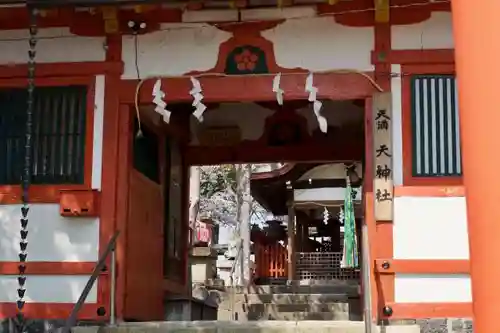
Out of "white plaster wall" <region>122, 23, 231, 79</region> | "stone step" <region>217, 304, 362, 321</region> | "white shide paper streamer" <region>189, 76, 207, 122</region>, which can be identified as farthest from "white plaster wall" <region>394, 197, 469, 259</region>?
"stone step" <region>217, 304, 362, 321</region>

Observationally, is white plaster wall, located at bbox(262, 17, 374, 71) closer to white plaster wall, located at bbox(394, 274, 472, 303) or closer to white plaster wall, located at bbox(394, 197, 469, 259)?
white plaster wall, located at bbox(394, 197, 469, 259)

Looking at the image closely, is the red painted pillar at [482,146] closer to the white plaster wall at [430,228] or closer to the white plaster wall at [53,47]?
the white plaster wall at [430,228]

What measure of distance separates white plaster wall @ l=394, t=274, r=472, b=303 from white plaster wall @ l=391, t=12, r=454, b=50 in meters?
2.29

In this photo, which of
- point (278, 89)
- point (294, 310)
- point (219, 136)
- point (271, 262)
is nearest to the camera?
point (278, 89)

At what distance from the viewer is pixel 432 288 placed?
24.4ft

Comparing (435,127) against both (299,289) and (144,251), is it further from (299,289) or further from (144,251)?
(299,289)

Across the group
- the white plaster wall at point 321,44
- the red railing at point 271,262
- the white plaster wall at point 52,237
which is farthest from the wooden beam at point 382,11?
the red railing at point 271,262

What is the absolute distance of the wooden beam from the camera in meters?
7.74

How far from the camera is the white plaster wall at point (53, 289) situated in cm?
780

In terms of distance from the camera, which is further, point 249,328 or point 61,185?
point 61,185

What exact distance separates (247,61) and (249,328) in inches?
109

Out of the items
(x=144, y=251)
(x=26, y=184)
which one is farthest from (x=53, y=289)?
(x=144, y=251)

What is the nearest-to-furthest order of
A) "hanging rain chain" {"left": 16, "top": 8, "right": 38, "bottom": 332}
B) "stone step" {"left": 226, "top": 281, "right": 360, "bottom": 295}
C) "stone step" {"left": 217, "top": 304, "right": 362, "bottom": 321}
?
"hanging rain chain" {"left": 16, "top": 8, "right": 38, "bottom": 332} < "stone step" {"left": 217, "top": 304, "right": 362, "bottom": 321} < "stone step" {"left": 226, "top": 281, "right": 360, "bottom": 295}

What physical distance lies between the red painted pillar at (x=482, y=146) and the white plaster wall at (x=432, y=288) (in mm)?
3968
